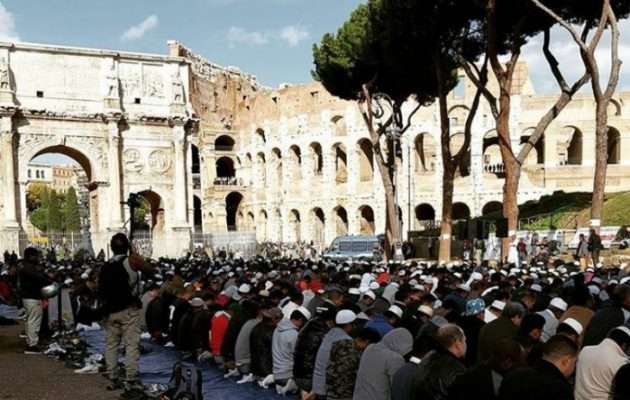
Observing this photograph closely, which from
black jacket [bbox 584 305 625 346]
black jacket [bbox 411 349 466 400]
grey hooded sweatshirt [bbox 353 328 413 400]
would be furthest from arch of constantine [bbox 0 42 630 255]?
black jacket [bbox 411 349 466 400]

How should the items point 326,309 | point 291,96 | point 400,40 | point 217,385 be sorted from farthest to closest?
point 291,96, point 400,40, point 217,385, point 326,309

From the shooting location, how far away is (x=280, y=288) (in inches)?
513

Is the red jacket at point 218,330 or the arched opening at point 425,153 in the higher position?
the arched opening at point 425,153

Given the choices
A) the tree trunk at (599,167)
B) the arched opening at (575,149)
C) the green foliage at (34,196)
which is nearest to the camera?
the tree trunk at (599,167)

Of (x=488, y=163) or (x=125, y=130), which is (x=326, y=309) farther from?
(x=488, y=163)

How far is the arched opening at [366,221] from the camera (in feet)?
178

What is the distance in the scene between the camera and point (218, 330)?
11594 millimetres

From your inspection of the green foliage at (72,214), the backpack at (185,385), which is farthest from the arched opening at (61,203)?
the backpack at (185,385)

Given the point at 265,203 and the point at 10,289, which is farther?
the point at 265,203

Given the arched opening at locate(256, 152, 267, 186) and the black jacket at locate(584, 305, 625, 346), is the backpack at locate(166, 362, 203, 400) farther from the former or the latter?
the arched opening at locate(256, 152, 267, 186)

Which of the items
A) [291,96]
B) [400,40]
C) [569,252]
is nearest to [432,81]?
[400,40]

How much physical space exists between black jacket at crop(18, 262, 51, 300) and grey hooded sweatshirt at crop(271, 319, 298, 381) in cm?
538

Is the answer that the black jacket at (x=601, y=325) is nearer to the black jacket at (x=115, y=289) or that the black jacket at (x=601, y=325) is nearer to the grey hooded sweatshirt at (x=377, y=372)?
the grey hooded sweatshirt at (x=377, y=372)

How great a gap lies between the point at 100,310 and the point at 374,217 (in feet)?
146
